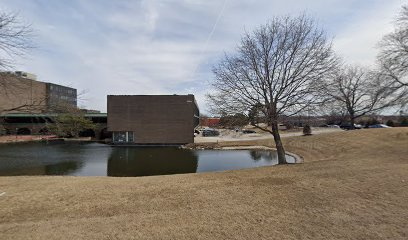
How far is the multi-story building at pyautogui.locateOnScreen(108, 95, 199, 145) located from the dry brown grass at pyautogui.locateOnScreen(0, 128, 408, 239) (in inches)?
1779

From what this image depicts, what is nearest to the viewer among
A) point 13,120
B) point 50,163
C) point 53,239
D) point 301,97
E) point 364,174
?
point 53,239

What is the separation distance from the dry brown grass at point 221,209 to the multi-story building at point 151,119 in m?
45.2

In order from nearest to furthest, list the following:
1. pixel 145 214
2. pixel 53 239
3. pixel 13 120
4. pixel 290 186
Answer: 1. pixel 53 239
2. pixel 145 214
3. pixel 290 186
4. pixel 13 120

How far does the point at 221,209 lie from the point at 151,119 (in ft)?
165

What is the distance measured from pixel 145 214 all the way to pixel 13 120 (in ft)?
257

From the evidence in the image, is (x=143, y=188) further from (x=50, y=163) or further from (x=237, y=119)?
(x=50, y=163)

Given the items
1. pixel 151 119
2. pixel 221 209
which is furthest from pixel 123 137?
pixel 221 209

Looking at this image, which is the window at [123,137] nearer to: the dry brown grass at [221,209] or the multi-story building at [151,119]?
the multi-story building at [151,119]

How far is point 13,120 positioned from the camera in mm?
71875

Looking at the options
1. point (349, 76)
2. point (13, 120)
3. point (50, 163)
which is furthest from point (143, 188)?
point (13, 120)

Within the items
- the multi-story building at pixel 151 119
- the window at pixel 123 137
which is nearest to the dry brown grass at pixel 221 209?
the multi-story building at pixel 151 119

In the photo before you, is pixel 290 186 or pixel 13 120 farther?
pixel 13 120

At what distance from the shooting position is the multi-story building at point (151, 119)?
5522 centimetres

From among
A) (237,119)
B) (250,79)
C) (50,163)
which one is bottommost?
(50,163)
